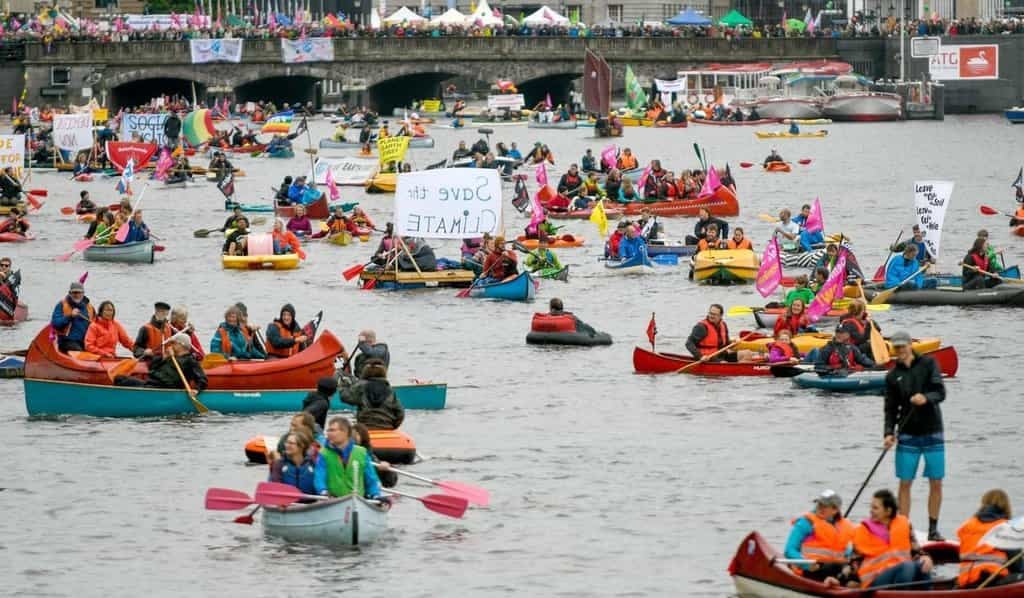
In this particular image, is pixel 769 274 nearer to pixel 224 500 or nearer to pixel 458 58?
pixel 224 500

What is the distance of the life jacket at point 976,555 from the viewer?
23.0 meters

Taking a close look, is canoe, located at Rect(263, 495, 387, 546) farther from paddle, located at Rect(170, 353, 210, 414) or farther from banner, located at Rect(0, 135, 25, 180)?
banner, located at Rect(0, 135, 25, 180)

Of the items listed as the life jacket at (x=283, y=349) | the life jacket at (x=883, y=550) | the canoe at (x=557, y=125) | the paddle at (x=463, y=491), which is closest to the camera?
the life jacket at (x=883, y=550)

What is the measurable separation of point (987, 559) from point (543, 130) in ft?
365

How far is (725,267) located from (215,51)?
291 ft

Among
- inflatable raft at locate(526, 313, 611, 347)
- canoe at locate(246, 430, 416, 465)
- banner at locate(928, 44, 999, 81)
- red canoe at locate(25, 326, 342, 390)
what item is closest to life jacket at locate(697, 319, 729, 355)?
inflatable raft at locate(526, 313, 611, 347)

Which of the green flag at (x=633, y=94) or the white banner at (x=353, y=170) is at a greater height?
the green flag at (x=633, y=94)

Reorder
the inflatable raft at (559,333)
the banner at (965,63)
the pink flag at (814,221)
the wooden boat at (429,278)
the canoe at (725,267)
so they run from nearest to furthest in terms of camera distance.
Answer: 1. the inflatable raft at (559,333)
2. the wooden boat at (429,278)
3. the canoe at (725,267)
4. the pink flag at (814,221)
5. the banner at (965,63)

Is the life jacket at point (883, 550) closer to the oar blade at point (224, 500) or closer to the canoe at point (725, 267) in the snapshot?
the oar blade at point (224, 500)

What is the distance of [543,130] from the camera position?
438ft

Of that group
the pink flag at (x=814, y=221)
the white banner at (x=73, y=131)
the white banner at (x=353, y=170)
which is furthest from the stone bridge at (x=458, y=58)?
the pink flag at (x=814, y=221)

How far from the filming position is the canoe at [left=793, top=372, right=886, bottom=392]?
37.9 metres

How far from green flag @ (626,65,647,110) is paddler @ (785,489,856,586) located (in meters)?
113

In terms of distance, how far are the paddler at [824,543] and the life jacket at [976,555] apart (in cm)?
121
